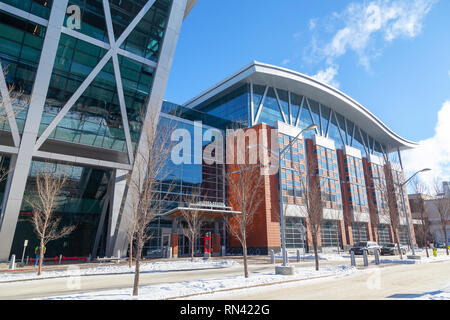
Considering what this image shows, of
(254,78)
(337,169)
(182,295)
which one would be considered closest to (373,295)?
(182,295)

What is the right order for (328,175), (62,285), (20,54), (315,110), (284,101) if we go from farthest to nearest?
(315,110)
(284,101)
(328,175)
(20,54)
(62,285)

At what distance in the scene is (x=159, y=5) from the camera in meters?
25.2

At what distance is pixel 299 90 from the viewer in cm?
5234

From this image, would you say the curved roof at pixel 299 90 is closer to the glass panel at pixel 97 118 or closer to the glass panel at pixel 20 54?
the glass panel at pixel 97 118

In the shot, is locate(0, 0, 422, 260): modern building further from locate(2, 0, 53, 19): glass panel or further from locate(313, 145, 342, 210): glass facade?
locate(313, 145, 342, 210): glass facade

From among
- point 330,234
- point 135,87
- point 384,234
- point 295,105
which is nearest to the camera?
point 135,87

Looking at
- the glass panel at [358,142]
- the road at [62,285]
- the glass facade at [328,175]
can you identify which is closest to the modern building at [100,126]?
the glass facade at [328,175]

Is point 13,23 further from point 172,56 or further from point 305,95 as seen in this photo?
point 305,95

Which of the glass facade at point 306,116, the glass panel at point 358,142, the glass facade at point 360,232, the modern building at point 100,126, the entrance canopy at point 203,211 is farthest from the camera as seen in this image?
the glass panel at point 358,142

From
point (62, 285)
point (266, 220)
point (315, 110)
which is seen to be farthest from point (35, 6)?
point (315, 110)

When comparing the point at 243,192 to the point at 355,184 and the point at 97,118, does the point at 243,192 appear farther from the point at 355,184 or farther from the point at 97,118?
the point at 355,184

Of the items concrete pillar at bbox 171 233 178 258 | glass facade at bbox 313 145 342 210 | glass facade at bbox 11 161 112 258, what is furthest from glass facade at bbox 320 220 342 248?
glass facade at bbox 11 161 112 258

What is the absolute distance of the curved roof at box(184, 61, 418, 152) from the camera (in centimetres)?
4619

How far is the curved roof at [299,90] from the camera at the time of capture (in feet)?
152
